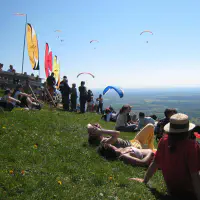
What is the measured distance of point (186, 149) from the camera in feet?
15.1

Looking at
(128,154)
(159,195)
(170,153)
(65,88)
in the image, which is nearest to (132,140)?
(128,154)

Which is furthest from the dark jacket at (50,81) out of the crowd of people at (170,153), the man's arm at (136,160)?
the man's arm at (136,160)

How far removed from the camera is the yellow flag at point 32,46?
61.8ft

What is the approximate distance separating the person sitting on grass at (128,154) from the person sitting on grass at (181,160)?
1927mm

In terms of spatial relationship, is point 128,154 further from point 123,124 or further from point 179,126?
point 123,124

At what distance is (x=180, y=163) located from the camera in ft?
15.5

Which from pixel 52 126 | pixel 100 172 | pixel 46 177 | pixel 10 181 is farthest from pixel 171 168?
pixel 52 126

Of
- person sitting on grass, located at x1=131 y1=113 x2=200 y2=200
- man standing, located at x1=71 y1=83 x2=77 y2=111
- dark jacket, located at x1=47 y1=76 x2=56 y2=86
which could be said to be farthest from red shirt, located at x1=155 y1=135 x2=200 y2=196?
dark jacket, located at x1=47 y1=76 x2=56 y2=86

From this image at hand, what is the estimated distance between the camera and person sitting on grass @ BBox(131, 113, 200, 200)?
4.52m

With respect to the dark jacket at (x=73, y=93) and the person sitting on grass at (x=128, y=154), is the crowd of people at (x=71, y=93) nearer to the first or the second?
Result: the dark jacket at (x=73, y=93)

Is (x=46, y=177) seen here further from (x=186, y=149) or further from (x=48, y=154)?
(x=186, y=149)

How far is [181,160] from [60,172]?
8.58 ft

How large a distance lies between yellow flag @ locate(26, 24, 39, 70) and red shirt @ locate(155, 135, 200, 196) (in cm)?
1572

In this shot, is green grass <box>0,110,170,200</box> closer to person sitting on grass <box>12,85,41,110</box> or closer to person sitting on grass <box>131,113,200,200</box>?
person sitting on grass <box>131,113,200,200</box>
